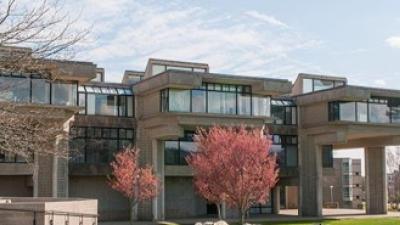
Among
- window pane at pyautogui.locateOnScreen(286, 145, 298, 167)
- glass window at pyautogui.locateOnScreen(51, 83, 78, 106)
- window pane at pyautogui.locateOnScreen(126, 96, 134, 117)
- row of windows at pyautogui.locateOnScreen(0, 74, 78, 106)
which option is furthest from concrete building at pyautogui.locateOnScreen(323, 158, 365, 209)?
row of windows at pyautogui.locateOnScreen(0, 74, 78, 106)

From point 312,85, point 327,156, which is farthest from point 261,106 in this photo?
point 312,85

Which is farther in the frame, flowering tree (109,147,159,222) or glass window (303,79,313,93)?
glass window (303,79,313,93)

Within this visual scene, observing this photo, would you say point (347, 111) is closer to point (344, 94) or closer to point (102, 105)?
point (344, 94)

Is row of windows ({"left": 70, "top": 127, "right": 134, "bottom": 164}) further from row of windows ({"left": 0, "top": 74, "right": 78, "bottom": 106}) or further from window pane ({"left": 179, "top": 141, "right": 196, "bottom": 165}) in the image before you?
row of windows ({"left": 0, "top": 74, "right": 78, "bottom": 106})

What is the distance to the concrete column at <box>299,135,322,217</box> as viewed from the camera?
54.9 m

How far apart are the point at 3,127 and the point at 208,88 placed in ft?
113

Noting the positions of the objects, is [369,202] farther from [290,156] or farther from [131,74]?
[131,74]

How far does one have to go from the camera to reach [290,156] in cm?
5688

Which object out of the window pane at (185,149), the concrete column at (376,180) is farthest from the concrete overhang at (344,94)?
the window pane at (185,149)

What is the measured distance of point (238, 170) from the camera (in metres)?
36.5

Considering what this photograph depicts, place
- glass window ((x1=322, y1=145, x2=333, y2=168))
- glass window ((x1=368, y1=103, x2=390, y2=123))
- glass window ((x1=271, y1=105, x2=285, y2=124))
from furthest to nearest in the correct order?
1. glass window ((x1=322, y1=145, x2=333, y2=168))
2. glass window ((x1=271, y1=105, x2=285, y2=124))
3. glass window ((x1=368, y1=103, x2=390, y2=123))

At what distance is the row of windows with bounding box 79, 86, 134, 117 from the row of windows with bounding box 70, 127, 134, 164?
50.0 inches

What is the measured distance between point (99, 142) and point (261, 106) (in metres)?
12.1

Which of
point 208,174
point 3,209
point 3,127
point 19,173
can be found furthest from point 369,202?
point 3,127
